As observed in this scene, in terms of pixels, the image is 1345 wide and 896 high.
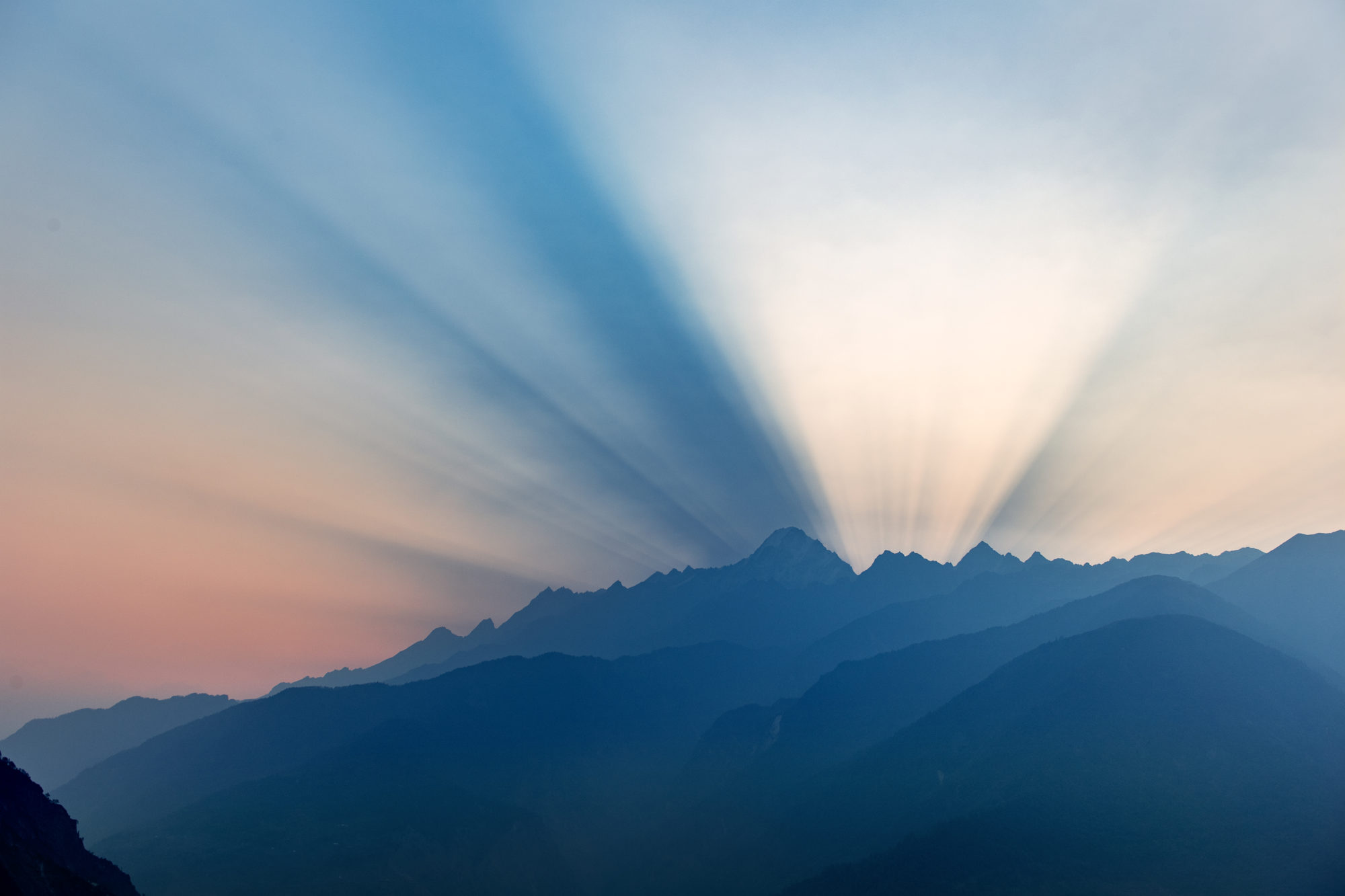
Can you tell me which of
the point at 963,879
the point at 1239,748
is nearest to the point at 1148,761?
the point at 1239,748

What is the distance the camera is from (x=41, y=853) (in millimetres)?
109750

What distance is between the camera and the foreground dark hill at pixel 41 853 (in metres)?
89.5

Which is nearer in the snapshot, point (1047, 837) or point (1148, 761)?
point (1047, 837)

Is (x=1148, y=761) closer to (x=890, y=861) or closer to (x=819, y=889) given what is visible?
(x=890, y=861)

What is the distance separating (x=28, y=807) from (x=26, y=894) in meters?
61.9

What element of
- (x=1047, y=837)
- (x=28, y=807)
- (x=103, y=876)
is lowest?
(x=103, y=876)

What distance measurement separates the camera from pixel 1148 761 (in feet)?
648

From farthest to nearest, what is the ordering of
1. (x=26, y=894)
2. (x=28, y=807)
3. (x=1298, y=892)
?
(x=1298, y=892)
(x=28, y=807)
(x=26, y=894)

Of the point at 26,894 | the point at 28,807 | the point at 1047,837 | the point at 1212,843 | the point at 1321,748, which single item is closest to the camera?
the point at 26,894

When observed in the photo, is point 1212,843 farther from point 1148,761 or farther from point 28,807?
point 28,807

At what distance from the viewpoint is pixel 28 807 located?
130 m

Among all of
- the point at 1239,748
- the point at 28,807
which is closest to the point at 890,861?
the point at 1239,748

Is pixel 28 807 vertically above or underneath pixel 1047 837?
underneath

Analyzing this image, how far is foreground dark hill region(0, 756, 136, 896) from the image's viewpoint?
294ft
